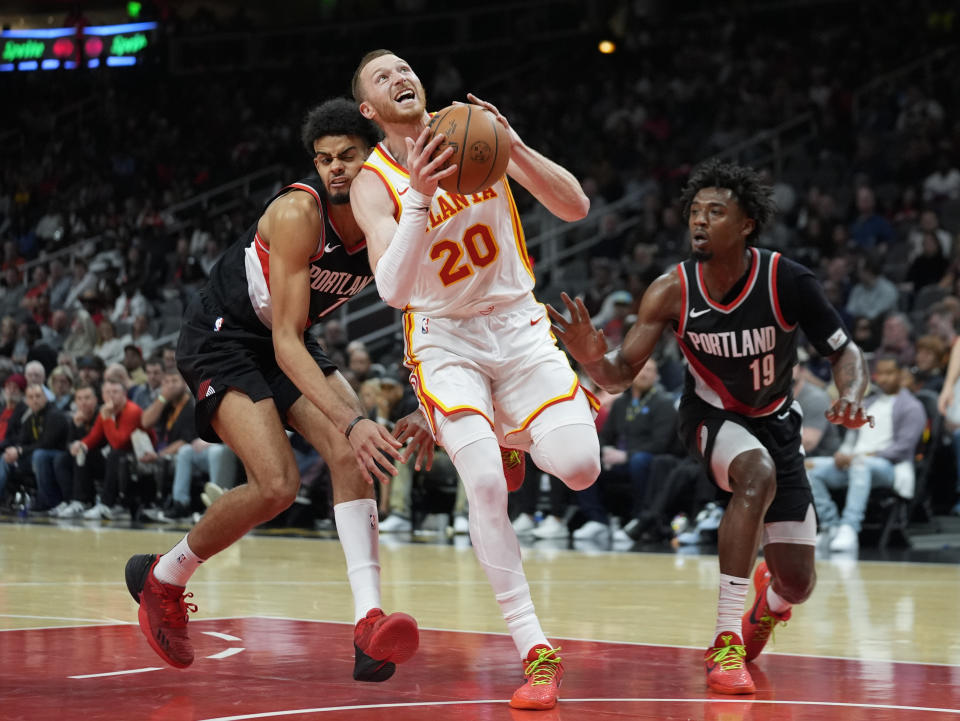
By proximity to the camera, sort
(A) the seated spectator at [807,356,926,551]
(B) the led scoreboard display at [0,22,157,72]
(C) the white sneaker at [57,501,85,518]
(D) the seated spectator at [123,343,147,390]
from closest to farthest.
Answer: (A) the seated spectator at [807,356,926,551], (C) the white sneaker at [57,501,85,518], (D) the seated spectator at [123,343,147,390], (B) the led scoreboard display at [0,22,157,72]

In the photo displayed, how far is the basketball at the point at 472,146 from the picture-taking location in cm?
393

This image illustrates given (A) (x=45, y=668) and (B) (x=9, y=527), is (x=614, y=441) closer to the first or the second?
(B) (x=9, y=527)

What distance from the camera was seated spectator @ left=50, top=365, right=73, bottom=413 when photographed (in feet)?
47.0

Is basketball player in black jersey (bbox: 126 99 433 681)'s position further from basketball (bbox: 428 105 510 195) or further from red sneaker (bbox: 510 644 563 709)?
basketball (bbox: 428 105 510 195)

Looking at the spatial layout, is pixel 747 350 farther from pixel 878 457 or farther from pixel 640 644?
pixel 878 457

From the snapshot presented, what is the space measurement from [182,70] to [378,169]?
2083 cm

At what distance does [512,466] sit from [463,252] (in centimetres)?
82

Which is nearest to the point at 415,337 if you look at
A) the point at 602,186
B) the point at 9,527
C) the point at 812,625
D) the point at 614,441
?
the point at 812,625

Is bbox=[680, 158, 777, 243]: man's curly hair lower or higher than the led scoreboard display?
lower

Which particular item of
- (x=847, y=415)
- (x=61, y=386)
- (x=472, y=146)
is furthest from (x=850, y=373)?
(x=61, y=386)

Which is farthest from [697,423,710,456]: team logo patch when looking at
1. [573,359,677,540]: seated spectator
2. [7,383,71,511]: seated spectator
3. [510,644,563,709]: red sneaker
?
[7,383,71,511]: seated spectator

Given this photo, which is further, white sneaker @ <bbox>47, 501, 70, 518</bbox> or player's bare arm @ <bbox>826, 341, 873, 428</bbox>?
A: white sneaker @ <bbox>47, 501, 70, 518</bbox>

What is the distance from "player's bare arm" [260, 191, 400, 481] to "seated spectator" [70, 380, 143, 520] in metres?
8.49

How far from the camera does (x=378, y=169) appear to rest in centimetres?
438
